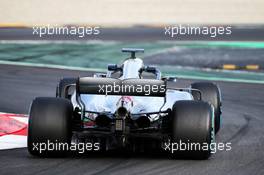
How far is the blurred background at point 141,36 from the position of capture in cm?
2581

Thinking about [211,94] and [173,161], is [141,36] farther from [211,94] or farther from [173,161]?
A: [173,161]

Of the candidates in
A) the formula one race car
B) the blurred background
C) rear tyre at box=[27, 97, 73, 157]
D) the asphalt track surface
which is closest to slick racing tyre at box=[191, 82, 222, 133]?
the asphalt track surface

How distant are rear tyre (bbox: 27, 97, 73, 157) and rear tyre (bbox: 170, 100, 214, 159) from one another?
1.38 m

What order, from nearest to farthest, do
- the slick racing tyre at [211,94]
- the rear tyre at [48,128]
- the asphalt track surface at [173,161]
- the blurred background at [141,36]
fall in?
the asphalt track surface at [173,161] → the rear tyre at [48,128] → the slick racing tyre at [211,94] → the blurred background at [141,36]

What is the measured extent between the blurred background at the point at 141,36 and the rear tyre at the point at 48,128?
12.0m

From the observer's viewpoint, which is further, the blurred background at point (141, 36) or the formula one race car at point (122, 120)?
the blurred background at point (141, 36)

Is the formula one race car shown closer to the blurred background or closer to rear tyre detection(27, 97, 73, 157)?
rear tyre detection(27, 97, 73, 157)

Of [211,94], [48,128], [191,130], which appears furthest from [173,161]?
[211,94]

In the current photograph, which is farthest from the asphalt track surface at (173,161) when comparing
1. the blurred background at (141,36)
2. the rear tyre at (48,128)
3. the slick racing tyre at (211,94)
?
the blurred background at (141,36)

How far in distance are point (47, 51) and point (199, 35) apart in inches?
322

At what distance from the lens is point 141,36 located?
→ 3409 cm

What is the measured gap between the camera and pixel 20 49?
93.2 feet

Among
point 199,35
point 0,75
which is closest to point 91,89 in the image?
point 0,75

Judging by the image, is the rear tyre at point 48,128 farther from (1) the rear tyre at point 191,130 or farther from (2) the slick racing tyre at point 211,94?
(2) the slick racing tyre at point 211,94
